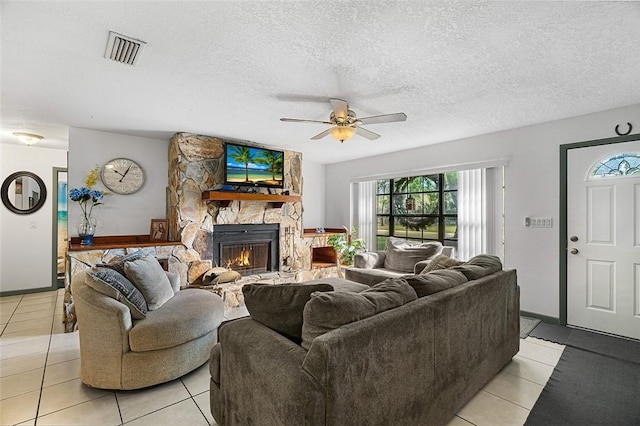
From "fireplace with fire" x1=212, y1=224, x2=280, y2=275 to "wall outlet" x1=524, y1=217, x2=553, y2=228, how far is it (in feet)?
12.2

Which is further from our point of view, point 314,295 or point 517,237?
point 517,237

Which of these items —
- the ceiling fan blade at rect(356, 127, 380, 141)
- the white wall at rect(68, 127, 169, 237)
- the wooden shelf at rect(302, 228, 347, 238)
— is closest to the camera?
the ceiling fan blade at rect(356, 127, 380, 141)

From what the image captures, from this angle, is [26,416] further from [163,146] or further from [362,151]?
[362,151]

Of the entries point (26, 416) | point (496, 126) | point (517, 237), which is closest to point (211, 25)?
point (26, 416)

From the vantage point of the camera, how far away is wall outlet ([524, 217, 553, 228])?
3.65 m

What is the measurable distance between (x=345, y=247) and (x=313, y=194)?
1527mm

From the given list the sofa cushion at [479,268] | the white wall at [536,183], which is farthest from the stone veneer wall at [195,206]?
the white wall at [536,183]

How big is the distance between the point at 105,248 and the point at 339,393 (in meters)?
3.59

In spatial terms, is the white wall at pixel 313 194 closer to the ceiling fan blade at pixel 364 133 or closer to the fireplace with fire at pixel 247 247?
the fireplace with fire at pixel 247 247

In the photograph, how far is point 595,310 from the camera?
3332mm

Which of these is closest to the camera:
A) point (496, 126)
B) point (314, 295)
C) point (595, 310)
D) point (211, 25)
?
point (314, 295)

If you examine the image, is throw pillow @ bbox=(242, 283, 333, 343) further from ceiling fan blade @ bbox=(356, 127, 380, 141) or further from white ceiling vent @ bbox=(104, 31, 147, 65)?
ceiling fan blade @ bbox=(356, 127, 380, 141)

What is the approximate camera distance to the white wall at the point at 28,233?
466cm

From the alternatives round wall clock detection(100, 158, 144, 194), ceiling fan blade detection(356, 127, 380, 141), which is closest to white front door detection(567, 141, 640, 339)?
ceiling fan blade detection(356, 127, 380, 141)
